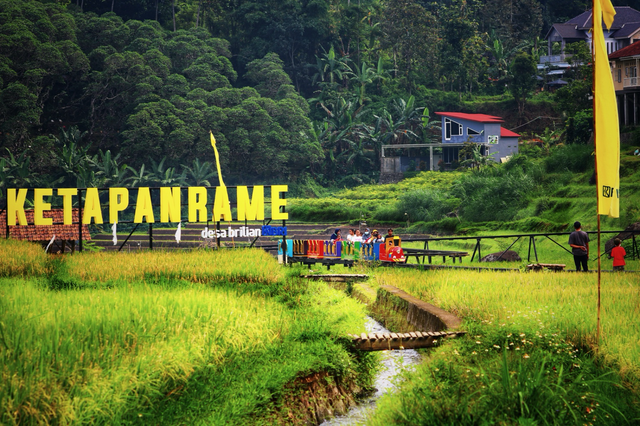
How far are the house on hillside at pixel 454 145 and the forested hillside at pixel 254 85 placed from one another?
2.65 m

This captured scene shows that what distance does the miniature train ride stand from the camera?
2565 cm

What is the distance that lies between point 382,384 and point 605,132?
5880mm

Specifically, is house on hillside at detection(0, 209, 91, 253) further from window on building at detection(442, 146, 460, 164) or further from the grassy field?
window on building at detection(442, 146, 460, 164)

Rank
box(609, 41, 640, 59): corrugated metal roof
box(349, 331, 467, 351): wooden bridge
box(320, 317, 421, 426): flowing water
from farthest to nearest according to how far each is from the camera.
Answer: box(609, 41, 640, 59): corrugated metal roof → box(349, 331, 467, 351): wooden bridge → box(320, 317, 421, 426): flowing water

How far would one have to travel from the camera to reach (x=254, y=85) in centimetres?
7481

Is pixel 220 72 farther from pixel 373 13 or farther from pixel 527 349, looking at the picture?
pixel 527 349

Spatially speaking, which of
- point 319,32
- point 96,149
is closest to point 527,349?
point 96,149

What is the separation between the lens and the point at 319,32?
80.8 metres

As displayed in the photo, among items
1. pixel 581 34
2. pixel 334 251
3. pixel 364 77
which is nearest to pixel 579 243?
pixel 334 251

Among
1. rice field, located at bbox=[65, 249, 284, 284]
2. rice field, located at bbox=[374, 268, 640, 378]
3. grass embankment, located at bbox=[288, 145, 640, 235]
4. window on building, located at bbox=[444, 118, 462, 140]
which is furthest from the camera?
window on building, located at bbox=[444, 118, 462, 140]

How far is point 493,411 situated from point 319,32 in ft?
251

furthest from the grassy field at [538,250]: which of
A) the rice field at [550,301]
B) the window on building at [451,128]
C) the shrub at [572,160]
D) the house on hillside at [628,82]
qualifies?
the window on building at [451,128]

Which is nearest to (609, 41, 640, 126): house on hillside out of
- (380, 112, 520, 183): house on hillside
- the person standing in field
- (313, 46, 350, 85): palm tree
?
(380, 112, 520, 183): house on hillside

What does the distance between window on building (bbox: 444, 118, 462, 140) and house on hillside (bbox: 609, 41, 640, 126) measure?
2003 cm
